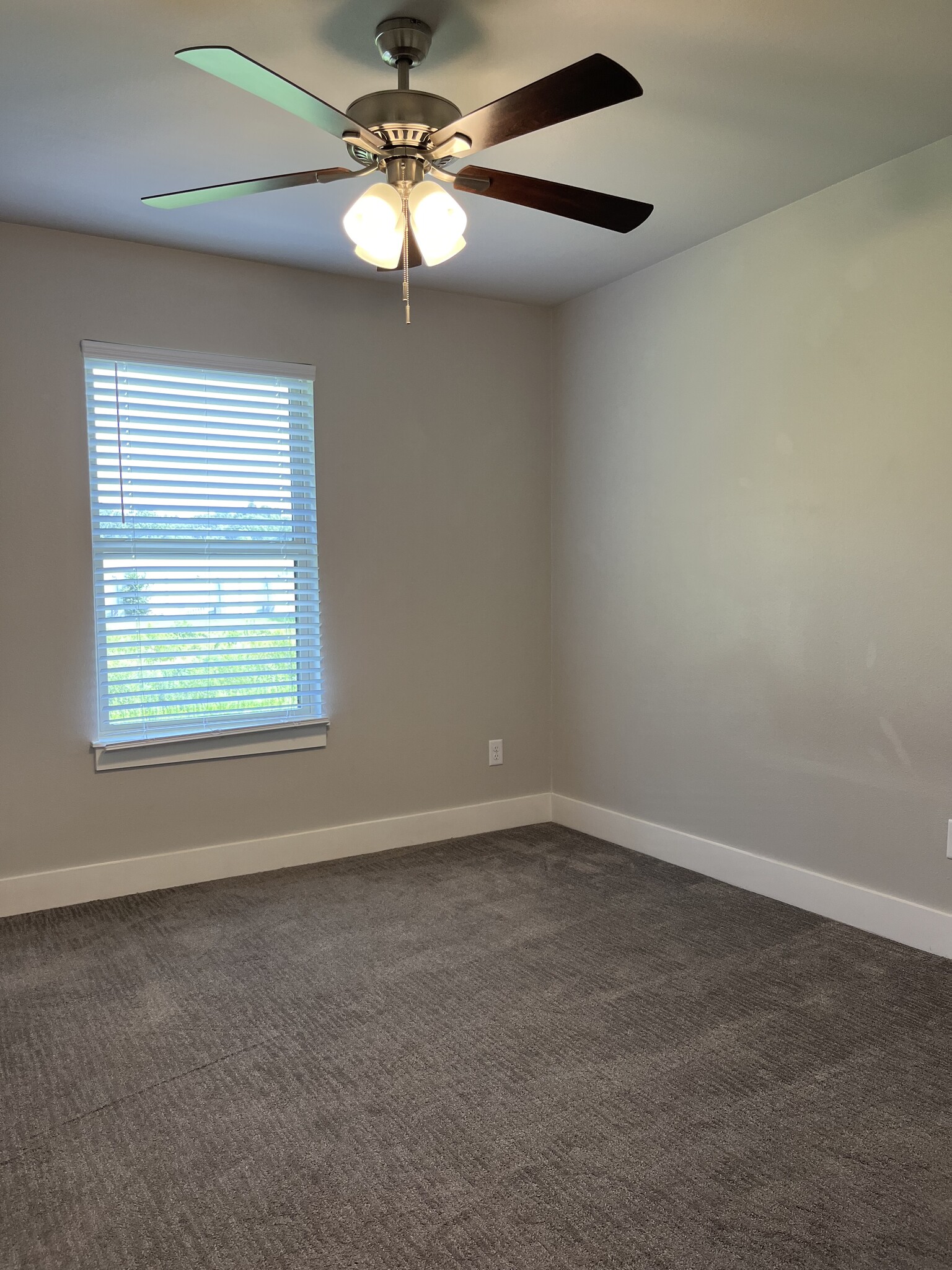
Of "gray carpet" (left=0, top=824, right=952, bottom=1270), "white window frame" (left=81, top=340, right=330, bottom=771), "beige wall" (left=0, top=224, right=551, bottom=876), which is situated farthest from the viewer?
"white window frame" (left=81, top=340, right=330, bottom=771)

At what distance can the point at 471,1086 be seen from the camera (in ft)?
7.09

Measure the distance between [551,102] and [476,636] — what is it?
8.94ft

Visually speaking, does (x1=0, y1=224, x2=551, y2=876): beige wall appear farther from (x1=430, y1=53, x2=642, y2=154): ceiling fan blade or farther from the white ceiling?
(x1=430, y1=53, x2=642, y2=154): ceiling fan blade

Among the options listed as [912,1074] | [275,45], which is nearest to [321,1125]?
[912,1074]

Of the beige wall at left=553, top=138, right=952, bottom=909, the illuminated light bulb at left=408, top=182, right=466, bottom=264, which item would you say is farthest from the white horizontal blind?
the illuminated light bulb at left=408, top=182, right=466, bottom=264

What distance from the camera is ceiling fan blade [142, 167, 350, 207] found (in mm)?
2098

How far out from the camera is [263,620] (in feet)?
12.3

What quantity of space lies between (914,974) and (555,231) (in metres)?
2.67

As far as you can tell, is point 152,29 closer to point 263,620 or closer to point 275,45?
point 275,45

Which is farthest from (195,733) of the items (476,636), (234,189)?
(234,189)

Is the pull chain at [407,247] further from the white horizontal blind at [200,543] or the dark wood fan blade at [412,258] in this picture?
the white horizontal blind at [200,543]

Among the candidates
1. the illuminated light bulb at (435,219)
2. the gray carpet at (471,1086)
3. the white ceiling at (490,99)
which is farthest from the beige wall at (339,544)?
the illuminated light bulb at (435,219)

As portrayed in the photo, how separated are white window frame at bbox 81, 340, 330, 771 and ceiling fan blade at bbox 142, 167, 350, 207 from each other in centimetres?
133

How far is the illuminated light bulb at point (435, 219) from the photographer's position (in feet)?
6.78
